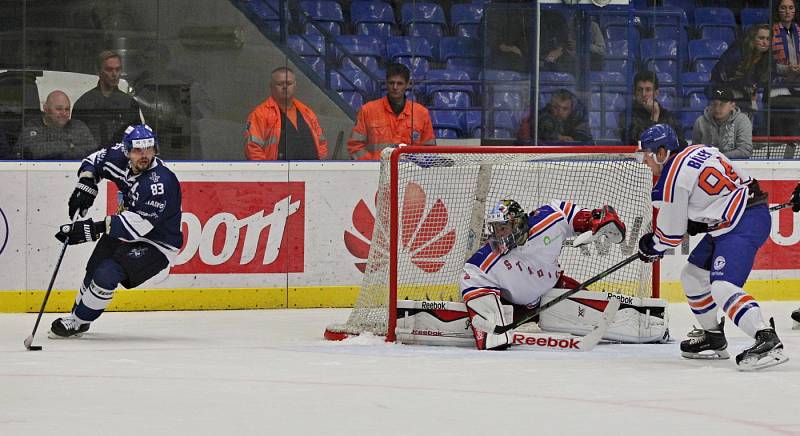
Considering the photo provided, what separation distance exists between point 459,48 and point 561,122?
0.77 meters

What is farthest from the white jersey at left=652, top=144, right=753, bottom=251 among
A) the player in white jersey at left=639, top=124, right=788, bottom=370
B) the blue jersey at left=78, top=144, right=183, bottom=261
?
the blue jersey at left=78, top=144, right=183, bottom=261

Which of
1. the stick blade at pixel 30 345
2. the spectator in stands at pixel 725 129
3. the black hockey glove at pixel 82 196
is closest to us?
the stick blade at pixel 30 345

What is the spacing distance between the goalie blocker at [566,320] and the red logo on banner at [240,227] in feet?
5.18

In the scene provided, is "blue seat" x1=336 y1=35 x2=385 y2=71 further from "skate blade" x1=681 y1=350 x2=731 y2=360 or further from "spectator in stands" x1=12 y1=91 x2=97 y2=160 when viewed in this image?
"skate blade" x1=681 y1=350 x2=731 y2=360

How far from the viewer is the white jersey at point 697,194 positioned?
5.66m

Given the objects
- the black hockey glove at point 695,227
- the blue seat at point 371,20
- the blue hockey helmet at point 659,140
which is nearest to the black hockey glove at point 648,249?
the black hockey glove at point 695,227

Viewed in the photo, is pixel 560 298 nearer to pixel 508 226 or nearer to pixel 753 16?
pixel 508 226

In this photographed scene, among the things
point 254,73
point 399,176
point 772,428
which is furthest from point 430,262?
point 772,428

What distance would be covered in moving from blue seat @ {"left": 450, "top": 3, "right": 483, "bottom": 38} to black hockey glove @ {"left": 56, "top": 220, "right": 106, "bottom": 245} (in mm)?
2648

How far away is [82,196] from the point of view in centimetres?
688

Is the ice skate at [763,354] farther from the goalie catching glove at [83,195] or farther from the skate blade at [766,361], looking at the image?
the goalie catching glove at [83,195]

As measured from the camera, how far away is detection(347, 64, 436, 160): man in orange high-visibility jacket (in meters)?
8.12

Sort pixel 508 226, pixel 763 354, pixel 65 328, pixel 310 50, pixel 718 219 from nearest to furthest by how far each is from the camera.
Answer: pixel 763 354 < pixel 718 219 < pixel 508 226 < pixel 65 328 < pixel 310 50

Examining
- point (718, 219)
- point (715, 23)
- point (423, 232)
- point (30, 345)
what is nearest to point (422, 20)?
point (423, 232)
